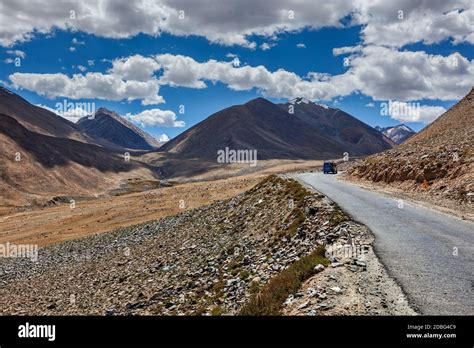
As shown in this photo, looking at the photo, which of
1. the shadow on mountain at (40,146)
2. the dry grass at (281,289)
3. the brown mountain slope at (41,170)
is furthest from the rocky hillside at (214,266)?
the shadow on mountain at (40,146)

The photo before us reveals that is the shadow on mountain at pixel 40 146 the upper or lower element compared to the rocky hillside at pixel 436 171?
upper

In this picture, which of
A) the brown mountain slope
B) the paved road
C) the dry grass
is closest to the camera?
the paved road

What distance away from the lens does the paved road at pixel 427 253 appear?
34.7 feet

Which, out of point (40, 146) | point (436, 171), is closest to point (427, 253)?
point (436, 171)

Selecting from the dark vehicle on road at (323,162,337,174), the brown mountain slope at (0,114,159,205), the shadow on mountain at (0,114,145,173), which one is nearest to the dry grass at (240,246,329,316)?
the dark vehicle on road at (323,162,337,174)

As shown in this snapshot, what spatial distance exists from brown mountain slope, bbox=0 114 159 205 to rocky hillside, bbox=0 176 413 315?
98044 mm

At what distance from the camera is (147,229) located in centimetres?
4556

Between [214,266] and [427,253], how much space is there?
11.8 meters

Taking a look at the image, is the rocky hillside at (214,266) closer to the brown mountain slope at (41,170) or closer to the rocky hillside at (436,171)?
the rocky hillside at (436,171)

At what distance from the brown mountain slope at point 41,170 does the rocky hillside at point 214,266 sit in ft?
322

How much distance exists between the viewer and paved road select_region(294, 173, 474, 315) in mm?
10568

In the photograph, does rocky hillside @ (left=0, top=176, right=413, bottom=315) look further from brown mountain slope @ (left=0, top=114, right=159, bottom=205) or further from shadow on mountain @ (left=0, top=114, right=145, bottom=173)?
shadow on mountain @ (left=0, top=114, right=145, bottom=173)
